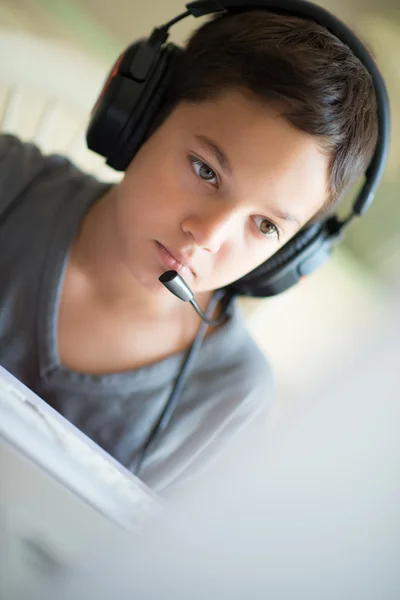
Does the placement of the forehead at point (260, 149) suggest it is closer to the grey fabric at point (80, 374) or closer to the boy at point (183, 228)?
the boy at point (183, 228)

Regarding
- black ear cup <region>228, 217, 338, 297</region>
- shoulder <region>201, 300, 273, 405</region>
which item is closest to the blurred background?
shoulder <region>201, 300, 273, 405</region>

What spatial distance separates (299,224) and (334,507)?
41 cm

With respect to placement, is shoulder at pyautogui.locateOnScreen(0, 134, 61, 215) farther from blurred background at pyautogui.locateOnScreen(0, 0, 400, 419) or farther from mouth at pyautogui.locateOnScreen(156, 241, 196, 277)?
mouth at pyautogui.locateOnScreen(156, 241, 196, 277)

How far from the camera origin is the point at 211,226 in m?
0.54

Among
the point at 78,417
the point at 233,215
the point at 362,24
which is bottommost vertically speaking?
the point at 78,417

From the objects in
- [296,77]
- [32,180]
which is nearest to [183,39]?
[32,180]

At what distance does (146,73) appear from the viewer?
578 millimetres

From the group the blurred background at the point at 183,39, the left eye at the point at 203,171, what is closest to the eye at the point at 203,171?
the left eye at the point at 203,171

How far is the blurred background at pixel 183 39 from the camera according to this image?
92 cm

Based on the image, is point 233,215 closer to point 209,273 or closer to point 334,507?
point 209,273

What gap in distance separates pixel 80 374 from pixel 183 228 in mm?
283

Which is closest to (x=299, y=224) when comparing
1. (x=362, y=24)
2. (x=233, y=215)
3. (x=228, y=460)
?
(x=233, y=215)

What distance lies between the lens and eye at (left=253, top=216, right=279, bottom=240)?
22.9 inches

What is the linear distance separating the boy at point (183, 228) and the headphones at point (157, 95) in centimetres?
2
